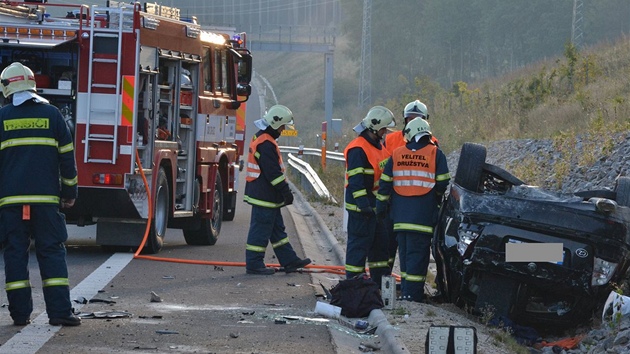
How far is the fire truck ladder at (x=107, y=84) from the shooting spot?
41.9 ft

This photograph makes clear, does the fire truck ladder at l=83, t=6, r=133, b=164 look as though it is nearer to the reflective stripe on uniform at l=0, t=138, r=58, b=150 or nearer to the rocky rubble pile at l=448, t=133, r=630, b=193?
the reflective stripe on uniform at l=0, t=138, r=58, b=150

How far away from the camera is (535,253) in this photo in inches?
355

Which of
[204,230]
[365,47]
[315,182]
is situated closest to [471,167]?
[204,230]

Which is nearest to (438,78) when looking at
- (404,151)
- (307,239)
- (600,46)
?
(600,46)

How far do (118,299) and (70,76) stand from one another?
3.86 metres

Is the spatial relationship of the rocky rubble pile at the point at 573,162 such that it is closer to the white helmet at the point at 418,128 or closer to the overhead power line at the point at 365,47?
the white helmet at the point at 418,128

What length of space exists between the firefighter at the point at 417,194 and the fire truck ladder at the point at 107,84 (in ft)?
12.3

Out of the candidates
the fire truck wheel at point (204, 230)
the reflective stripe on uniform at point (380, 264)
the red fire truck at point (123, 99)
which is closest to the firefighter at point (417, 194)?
the reflective stripe on uniform at point (380, 264)

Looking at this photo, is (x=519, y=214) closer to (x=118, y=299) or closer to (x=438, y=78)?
(x=118, y=299)

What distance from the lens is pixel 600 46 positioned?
124ft

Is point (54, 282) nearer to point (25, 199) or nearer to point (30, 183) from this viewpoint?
point (25, 199)

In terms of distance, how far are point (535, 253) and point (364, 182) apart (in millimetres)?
2519

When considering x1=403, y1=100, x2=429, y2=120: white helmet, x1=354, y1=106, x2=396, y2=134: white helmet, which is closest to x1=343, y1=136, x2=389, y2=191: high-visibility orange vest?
x1=354, y1=106, x2=396, y2=134: white helmet

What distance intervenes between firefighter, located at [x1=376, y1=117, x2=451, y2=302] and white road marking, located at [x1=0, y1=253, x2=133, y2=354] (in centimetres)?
274
